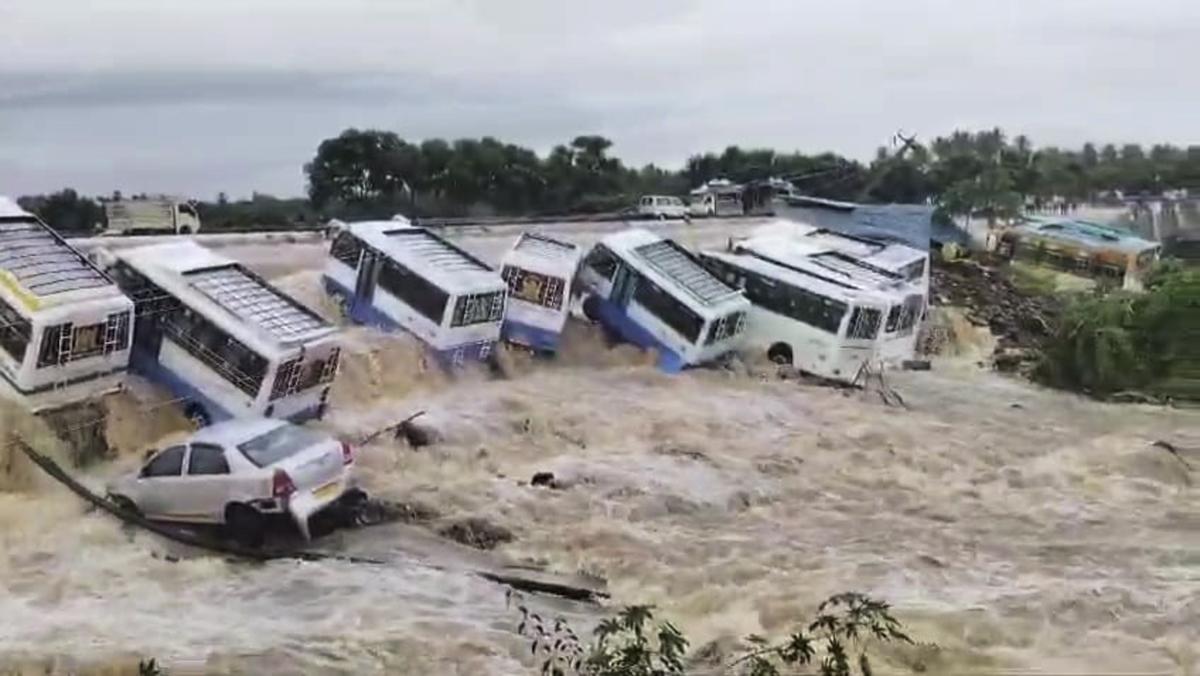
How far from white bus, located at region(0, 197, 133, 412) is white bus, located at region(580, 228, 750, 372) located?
668 centimetres

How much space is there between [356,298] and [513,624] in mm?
7300

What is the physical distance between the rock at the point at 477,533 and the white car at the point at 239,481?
829mm

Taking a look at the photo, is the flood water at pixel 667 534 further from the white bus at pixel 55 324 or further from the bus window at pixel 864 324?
the bus window at pixel 864 324

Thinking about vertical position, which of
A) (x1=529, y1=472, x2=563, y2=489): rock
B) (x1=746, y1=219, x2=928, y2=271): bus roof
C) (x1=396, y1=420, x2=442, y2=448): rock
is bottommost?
(x1=396, y1=420, x2=442, y2=448): rock

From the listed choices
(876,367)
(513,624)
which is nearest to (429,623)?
(513,624)

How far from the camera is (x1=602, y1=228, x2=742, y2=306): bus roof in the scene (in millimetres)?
17250

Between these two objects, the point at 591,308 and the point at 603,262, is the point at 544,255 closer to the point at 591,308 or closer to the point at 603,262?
the point at 603,262

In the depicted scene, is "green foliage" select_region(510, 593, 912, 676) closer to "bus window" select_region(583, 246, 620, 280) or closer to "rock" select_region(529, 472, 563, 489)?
"rock" select_region(529, 472, 563, 489)

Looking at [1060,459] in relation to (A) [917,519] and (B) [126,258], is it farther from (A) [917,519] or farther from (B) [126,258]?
(B) [126,258]

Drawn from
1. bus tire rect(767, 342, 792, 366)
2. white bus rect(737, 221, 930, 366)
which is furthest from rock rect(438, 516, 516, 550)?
white bus rect(737, 221, 930, 366)

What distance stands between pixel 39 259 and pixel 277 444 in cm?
294

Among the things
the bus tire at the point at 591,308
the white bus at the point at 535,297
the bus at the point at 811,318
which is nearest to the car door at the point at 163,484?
the white bus at the point at 535,297

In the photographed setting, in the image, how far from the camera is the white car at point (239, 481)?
9.73 metres

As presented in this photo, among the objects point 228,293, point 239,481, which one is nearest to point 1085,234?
point 228,293
